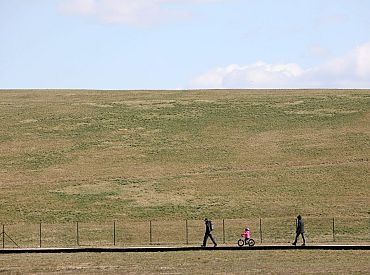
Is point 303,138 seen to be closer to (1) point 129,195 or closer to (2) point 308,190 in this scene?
(2) point 308,190

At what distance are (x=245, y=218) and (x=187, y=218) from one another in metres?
4.19

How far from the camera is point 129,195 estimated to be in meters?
74.0

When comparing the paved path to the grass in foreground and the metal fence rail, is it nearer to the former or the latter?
the grass in foreground

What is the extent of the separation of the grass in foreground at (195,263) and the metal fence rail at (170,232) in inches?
371

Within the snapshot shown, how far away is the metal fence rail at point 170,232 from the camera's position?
195ft

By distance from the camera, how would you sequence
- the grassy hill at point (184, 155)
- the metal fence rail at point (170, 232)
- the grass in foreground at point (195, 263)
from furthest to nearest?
the grassy hill at point (184, 155)
the metal fence rail at point (170, 232)
the grass in foreground at point (195, 263)

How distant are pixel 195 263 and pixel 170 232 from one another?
19907 mm

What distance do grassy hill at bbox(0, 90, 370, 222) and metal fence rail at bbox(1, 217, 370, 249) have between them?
2185 millimetres

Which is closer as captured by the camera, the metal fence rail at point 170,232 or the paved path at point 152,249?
the paved path at point 152,249

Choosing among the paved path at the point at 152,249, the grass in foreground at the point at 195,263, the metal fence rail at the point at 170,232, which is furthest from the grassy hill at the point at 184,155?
the grass in foreground at the point at 195,263

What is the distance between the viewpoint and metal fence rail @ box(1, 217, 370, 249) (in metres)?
59.3

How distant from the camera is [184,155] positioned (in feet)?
292

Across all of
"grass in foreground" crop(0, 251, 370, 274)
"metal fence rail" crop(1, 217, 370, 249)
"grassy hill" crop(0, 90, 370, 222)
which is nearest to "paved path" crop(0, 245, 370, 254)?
"grass in foreground" crop(0, 251, 370, 274)

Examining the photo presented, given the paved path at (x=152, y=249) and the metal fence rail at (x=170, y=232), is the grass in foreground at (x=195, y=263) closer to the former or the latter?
the paved path at (x=152, y=249)
